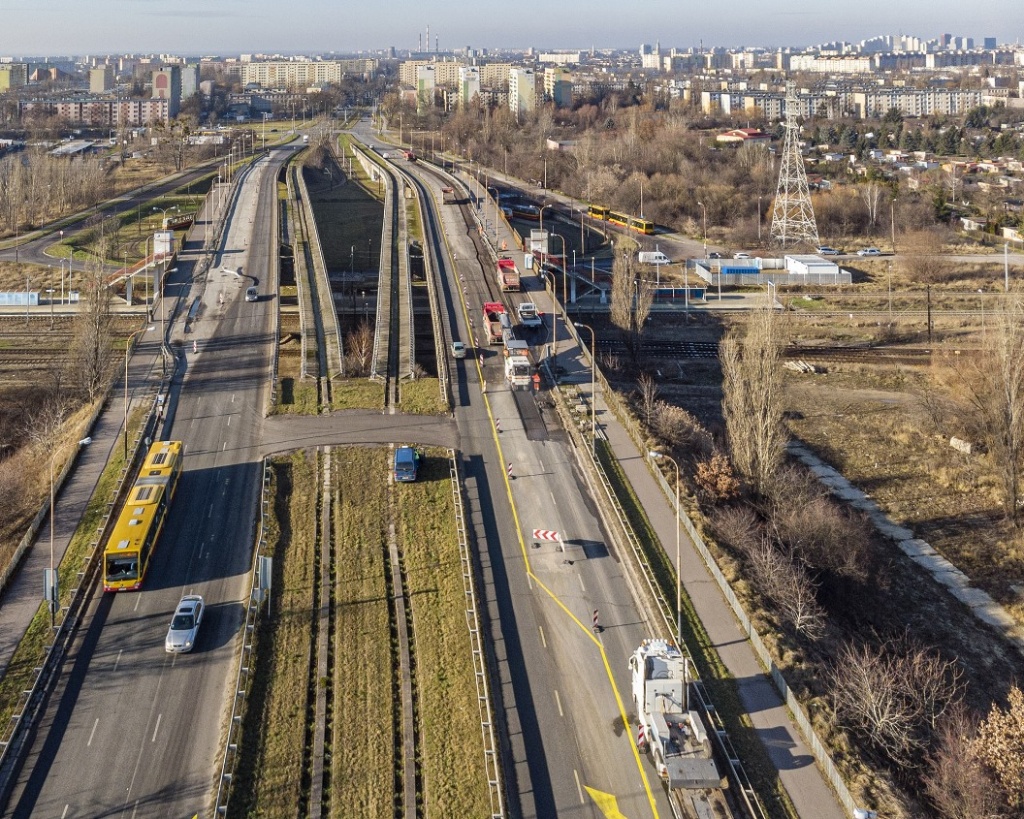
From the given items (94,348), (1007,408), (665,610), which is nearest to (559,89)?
(94,348)

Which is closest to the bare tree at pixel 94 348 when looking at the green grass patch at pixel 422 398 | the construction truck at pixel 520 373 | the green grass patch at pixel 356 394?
the green grass patch at pixel 356 394

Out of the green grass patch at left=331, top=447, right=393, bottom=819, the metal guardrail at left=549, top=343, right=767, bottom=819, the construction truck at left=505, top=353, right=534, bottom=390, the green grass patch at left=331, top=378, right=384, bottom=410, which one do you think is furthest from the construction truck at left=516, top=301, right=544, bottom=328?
the green grass patch at left=331, top=447, right=393, bottom=819

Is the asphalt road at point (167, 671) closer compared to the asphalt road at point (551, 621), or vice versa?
the asphalt road at point (551, 621)

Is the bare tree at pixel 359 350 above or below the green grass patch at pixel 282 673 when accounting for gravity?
above

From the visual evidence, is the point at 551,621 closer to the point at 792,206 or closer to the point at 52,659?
the point at 52,659

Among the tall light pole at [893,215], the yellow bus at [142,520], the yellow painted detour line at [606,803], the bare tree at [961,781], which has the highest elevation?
the tall light pole at [893,215]

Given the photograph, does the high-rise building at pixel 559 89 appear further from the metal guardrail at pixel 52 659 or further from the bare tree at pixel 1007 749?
the bare tree at pixel 1007 749
